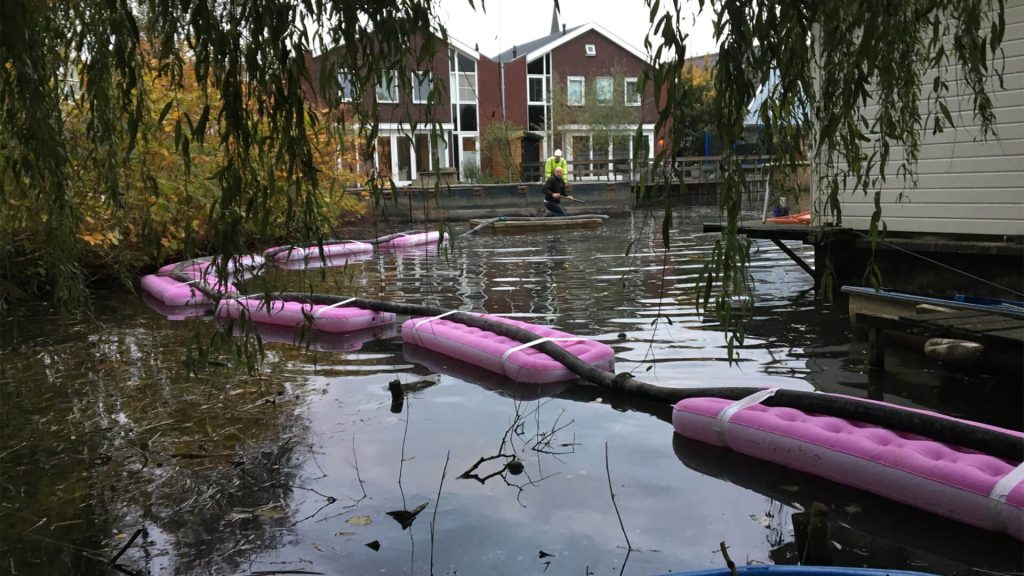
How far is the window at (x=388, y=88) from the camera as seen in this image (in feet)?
10.7

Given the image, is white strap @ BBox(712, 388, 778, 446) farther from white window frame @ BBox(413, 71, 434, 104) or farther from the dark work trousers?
the dark work trousers

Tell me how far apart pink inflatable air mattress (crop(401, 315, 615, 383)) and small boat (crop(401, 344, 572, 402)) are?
47mm

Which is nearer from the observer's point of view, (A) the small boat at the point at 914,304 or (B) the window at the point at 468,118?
(A) the small boat at the point at 914,304

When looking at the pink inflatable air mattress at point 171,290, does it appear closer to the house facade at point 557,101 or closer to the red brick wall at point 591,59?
the house facade at point 557,101

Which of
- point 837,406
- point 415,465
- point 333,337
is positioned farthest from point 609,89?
point 415,465

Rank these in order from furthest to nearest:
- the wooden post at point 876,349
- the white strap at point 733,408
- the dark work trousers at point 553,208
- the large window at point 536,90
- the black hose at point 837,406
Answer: the large window at point 536,90 → the dark work trousers at point 553,208 → the wooden post at point 876,349 → the white strap at point 733,408 → the black hose at point 837,406

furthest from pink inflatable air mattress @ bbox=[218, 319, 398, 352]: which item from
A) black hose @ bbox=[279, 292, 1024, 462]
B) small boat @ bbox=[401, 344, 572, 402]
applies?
black hose @ bbox=[279, 292, 1024, 462]

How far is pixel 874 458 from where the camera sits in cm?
486

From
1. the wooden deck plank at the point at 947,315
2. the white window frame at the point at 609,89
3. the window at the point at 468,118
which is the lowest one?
the wooden deck plank at the point at 947,315

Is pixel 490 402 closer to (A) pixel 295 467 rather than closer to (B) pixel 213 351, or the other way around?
(A) pixel 295 467

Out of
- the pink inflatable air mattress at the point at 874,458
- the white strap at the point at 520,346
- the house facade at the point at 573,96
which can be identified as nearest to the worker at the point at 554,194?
the house facade at the point at 573,96

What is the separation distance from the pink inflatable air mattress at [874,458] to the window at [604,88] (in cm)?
3838

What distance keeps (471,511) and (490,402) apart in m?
2.30

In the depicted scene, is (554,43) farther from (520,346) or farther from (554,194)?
(520,346)
